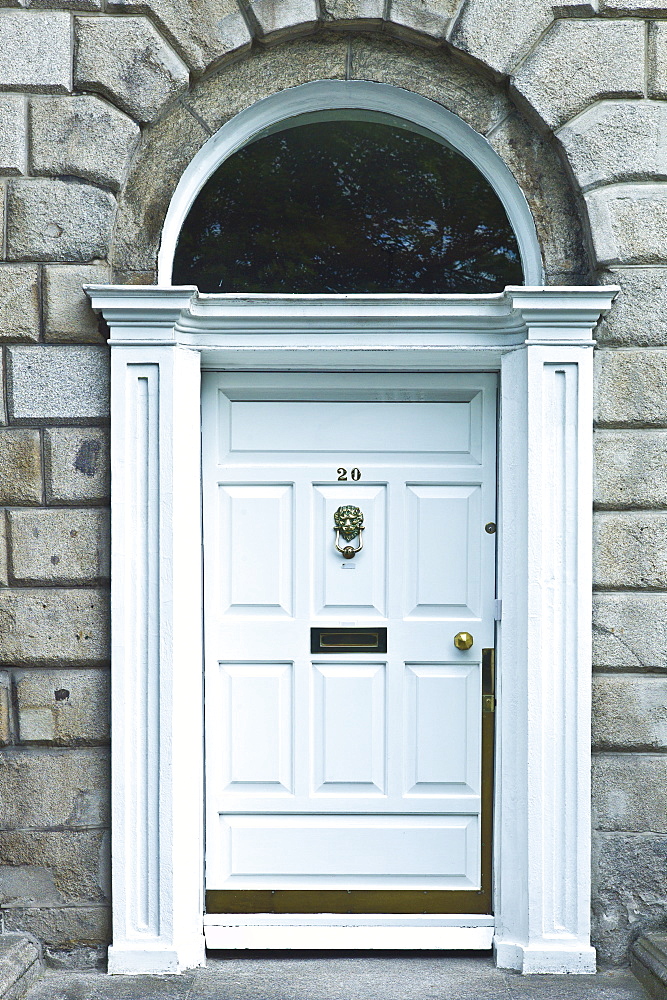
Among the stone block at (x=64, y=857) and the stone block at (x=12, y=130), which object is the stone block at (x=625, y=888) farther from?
the stone block at (x=12, y=130)

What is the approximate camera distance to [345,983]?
337 centimetres

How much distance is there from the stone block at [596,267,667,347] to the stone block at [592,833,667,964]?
200 cm

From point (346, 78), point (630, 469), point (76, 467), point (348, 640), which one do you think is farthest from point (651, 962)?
point (346, 78)

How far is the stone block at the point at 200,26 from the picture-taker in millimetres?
3396

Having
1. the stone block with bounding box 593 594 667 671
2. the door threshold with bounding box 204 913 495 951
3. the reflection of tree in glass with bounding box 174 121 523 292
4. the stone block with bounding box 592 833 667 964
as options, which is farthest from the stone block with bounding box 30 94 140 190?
the stone block with bounding box 592 833 667 964

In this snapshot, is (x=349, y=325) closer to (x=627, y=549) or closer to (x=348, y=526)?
(x=348, y=526)

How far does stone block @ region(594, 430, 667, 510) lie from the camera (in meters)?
3.43

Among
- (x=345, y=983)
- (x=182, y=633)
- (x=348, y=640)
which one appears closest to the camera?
(x=345, y=983)

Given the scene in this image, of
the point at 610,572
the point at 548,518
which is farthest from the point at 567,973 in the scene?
the point at 548,518

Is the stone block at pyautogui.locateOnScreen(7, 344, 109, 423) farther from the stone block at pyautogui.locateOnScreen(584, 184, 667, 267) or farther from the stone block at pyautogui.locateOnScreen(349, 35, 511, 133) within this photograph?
the stone block at pyautogui.locateOnScreen(584, 184, 667, 267)

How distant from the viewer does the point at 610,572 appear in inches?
135

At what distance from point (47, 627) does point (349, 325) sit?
1.71 meters

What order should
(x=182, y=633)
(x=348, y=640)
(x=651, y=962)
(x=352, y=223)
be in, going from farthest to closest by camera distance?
(x=348, y=640) < (x=352, y=223) < (x=182, y=633) < (x=651, y=962)

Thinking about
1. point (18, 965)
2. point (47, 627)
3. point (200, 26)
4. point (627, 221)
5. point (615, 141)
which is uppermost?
point (200, 26)
